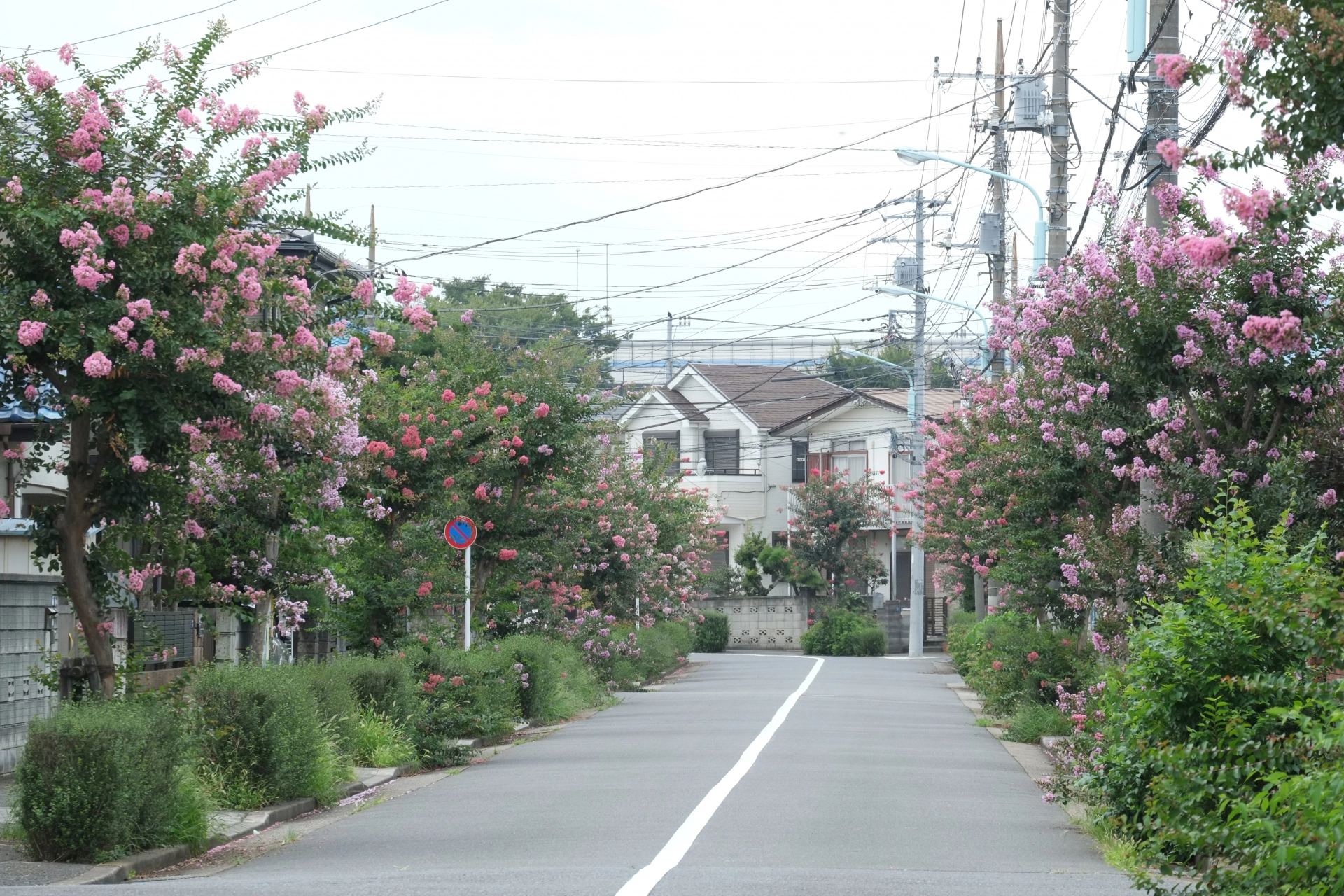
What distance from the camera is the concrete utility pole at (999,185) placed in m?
32.2

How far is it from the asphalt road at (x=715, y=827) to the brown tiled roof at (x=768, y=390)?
43.6 metres

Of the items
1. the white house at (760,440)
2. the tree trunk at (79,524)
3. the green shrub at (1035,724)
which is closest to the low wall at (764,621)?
the white house at (760,440)

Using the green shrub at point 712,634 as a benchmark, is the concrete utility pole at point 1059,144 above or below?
above

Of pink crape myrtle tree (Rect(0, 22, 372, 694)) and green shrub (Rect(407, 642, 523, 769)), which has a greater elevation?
pink crape myrtle tree (Rect(0, 22, 372, 694))

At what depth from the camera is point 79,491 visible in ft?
39.7

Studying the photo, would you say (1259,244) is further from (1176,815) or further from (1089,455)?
(1176,815)

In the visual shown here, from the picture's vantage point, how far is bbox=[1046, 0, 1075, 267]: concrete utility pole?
80.7ft

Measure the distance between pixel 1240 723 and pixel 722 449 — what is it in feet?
191

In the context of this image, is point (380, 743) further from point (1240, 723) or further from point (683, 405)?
point (683, 405)

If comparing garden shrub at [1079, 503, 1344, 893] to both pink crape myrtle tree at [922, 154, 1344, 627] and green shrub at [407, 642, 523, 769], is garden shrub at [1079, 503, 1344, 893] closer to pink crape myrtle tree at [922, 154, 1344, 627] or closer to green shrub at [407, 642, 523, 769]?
pink crape myrtle tree at [922, 154, 1344, 627]

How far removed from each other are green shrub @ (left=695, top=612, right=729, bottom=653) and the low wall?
0.97 metres

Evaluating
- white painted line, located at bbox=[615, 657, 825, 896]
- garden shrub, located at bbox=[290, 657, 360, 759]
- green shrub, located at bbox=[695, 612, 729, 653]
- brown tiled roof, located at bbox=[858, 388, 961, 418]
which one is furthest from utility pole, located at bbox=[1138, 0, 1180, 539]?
brown tiled roof, located at bbox=[858, 388, 961, 418]

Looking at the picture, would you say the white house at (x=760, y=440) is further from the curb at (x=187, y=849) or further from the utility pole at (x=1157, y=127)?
the curb at (x=187, y=849)

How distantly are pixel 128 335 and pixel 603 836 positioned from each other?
16.4ft
